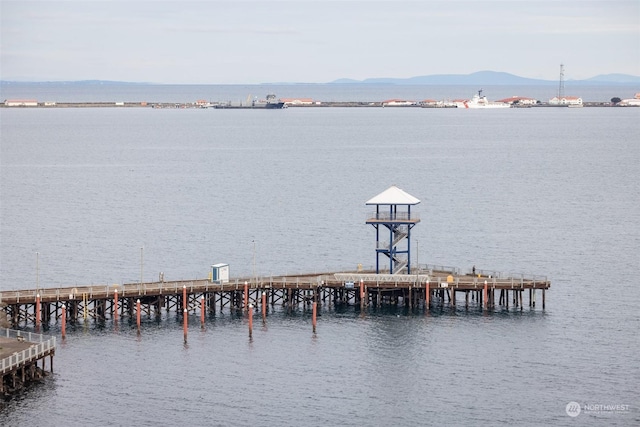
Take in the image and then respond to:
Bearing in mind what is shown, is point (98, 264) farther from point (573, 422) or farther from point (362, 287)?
point (573, 422)

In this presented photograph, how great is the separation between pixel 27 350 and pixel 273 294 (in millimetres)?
28712

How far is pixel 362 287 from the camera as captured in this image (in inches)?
4087

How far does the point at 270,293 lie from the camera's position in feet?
346

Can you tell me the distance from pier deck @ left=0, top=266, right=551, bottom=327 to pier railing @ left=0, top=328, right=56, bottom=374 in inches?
325

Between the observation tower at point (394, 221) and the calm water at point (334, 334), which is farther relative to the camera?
the observation tower at point (394, 221)

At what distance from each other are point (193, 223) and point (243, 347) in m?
59.9

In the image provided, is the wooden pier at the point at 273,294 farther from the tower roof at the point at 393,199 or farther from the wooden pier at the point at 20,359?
the wooden pier at the point at 20,359

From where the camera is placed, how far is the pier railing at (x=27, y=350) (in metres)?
79.2

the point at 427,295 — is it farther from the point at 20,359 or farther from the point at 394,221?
the point at 20,359

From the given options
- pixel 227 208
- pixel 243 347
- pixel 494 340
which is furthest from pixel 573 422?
pixel 227 208

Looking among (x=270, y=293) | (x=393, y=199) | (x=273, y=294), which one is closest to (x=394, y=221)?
(x=393, y=199)

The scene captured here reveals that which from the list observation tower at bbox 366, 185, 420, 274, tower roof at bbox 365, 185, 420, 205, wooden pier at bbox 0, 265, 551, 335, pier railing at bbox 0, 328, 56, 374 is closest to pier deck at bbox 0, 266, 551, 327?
wooden pier at bbox 0, 265, 551, 335

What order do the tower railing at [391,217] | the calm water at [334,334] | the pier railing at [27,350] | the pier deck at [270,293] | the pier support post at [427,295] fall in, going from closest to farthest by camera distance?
the calm water at [334,334], the pier railing at [27,350], the pier deck at [270,293], the pier support post at [427,295], the tower railing at [391,217]

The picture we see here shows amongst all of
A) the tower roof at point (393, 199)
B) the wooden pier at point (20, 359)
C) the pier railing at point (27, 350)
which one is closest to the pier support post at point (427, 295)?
the tower roof at point (393, 199)
